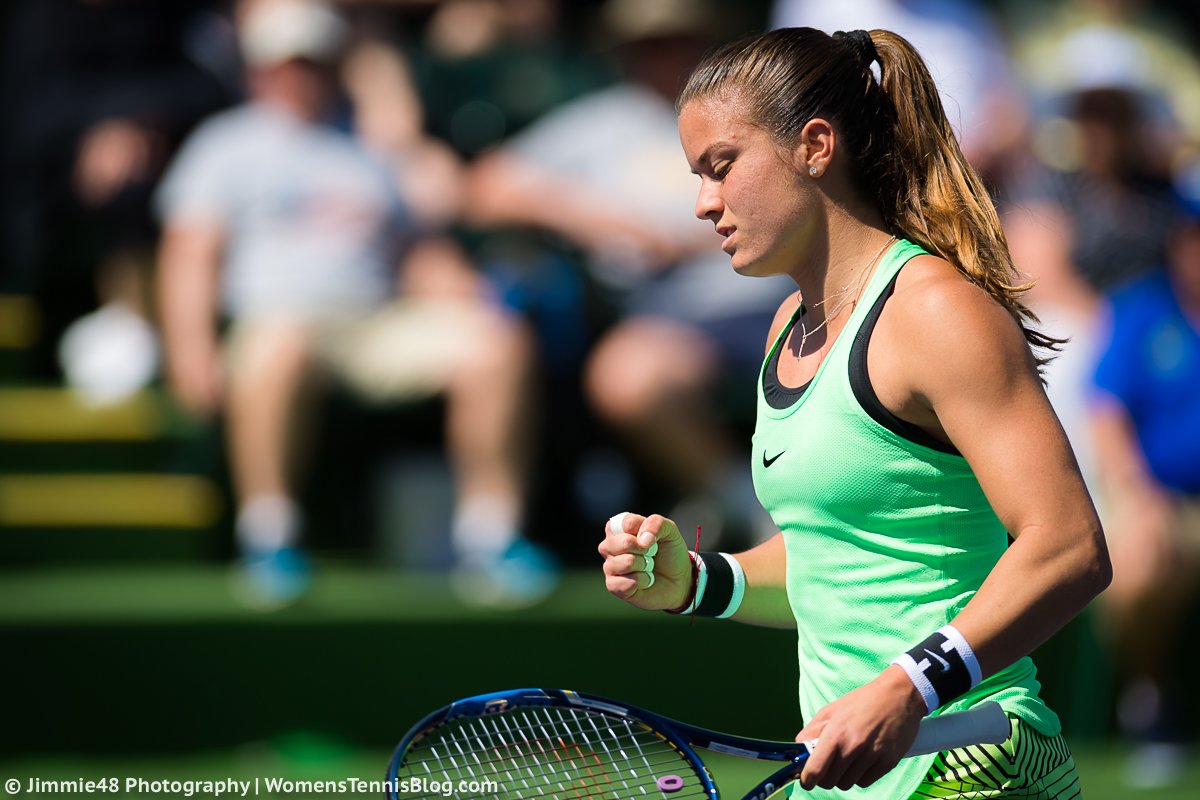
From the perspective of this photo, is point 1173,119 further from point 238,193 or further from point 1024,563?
point 1024,563

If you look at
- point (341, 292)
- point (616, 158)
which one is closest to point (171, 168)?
point (341, 292)

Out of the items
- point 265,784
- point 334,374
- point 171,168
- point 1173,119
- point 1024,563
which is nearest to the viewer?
point 1024,563

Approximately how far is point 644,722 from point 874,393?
562 mm

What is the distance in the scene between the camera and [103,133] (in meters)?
6.15

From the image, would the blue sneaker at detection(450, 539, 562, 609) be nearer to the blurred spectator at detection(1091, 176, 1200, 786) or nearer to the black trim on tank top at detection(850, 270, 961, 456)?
the blurred spectator at detection(1091, 176, 1200, 786)

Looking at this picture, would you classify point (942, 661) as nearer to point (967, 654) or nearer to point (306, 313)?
point (967, 654)

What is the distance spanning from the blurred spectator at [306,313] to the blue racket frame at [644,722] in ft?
9.53

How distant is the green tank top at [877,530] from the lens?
2008 millimetres

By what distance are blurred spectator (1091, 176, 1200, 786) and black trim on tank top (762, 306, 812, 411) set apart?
328 cm

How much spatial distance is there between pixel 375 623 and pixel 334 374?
0.92m

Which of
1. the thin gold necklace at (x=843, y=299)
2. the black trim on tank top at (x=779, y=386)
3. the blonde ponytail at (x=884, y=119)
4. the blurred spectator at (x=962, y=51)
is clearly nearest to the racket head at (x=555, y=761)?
the black trim on tank top at (x=779, y=386)

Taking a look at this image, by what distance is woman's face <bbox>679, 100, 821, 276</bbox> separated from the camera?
210 cm

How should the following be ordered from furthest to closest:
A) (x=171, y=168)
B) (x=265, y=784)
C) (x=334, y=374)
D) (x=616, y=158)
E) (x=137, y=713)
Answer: (x=171, y=168) < (x=616, y=158) < (x=334, y=374) < (x=137, y=713) < (x=265, y=784)

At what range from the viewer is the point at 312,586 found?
5.07 m
